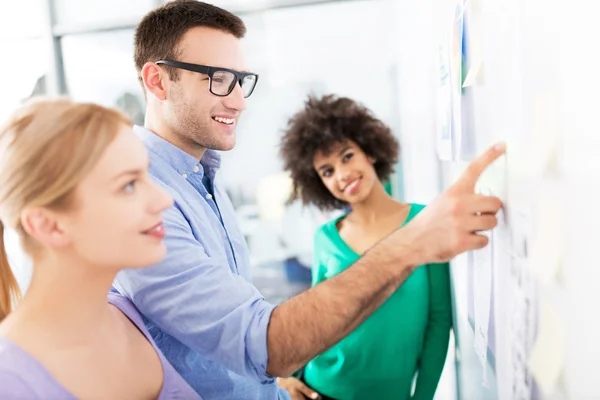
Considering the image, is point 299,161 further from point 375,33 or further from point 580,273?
point 580,273

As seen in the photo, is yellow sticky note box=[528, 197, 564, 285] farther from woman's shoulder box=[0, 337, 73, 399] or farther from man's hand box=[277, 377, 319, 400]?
man's hand box=[277, 377, 319, 400]

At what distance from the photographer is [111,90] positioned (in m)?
3.39

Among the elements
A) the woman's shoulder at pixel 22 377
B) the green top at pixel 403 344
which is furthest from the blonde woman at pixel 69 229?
the green top at pixel 403 344

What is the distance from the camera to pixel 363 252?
1.87 m

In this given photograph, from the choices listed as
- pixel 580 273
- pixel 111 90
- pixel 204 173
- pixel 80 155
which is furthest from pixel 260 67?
pixel 580 273

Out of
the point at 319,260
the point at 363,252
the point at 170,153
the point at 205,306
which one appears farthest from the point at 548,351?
the point at 319,260

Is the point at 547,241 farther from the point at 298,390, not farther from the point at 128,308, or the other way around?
the point at 298,390

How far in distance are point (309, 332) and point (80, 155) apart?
440 millimetres

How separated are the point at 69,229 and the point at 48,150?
0.37ft

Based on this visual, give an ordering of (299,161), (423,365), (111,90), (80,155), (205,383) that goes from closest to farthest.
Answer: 1. (80,155)
2. (205,383)
3. (423,365)
4. (299,161)
5. (111,90)

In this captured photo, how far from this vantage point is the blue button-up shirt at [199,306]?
949mm

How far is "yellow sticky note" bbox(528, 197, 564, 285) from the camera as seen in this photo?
64cm

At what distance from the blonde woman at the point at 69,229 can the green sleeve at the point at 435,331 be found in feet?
3.54

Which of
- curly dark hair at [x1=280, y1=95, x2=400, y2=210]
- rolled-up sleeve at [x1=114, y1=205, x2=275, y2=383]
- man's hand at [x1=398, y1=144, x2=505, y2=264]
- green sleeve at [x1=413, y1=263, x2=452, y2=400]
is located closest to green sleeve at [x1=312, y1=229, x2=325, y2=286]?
curly dark hair at [x1=280, y1=95, x2=400, y2=210]
